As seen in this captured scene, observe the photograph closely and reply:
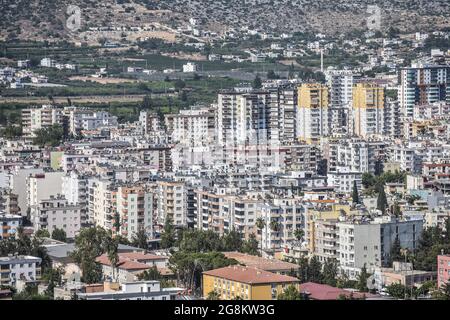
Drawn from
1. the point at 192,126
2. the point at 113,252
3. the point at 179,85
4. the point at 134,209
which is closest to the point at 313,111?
the point at 192,126

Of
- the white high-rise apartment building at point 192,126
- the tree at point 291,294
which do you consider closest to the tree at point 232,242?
the tree at point 291,294

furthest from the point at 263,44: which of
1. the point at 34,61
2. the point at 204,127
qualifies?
the point at 204,127

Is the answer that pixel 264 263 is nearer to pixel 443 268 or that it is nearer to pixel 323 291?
pixel 443 268

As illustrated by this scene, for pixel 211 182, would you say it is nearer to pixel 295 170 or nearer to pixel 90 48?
pixel 295 170

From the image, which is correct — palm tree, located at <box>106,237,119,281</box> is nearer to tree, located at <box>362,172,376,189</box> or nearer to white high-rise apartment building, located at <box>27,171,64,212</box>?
white high-rise apartment building, located at <box>27,171,64,212</box>

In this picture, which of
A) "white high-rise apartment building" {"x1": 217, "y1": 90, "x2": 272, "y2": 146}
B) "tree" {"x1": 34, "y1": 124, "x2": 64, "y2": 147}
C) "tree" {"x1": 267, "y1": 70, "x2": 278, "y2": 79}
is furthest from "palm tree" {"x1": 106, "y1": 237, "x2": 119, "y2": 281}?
"tree" {"x1": 267, "y1": 70, "x2": 278, "y2": 79}

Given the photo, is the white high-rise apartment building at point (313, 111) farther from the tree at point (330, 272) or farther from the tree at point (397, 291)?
the tree at point (397, 291)
